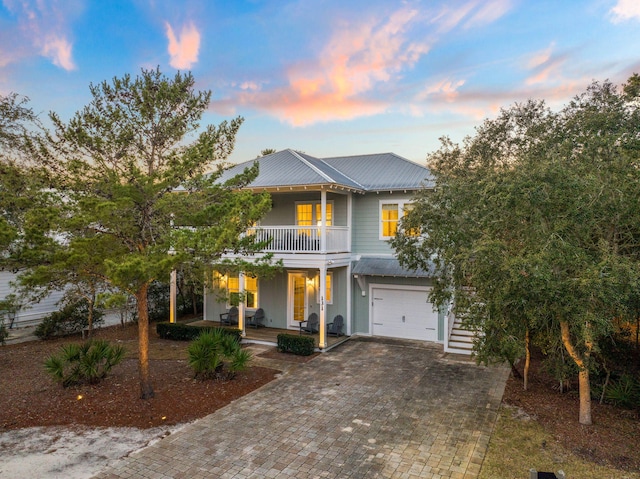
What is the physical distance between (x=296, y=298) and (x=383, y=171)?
6577 mm

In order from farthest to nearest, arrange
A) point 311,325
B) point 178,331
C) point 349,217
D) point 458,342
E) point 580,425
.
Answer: point 349,217, point 178,331, point 311,325, point 458,342, point 580,425

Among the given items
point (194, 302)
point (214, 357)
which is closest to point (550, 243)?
point (214, 357)

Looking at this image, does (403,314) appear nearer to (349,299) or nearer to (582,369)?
(349,299)

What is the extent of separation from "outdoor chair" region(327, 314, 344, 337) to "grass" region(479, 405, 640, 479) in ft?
25.5

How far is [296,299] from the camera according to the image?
635 inches

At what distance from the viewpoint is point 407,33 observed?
13.0m

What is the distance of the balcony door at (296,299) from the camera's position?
52.6 ft

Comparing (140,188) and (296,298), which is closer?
(140,188)

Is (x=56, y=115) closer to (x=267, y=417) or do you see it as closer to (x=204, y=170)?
(x=204, y=170)

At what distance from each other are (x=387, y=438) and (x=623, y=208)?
5.57m

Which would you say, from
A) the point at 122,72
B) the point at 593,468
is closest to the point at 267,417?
the point at 593,468

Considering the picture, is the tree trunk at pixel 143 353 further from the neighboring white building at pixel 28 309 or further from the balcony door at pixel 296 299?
the neighboring white building at pixel 28 309

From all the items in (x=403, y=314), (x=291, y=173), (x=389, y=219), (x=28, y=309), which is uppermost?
(x=291, y=173)

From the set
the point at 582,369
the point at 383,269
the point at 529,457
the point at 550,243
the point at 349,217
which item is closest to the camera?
the point at 550,243
